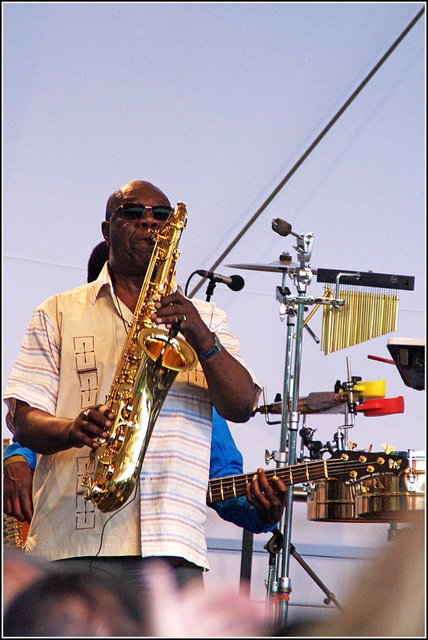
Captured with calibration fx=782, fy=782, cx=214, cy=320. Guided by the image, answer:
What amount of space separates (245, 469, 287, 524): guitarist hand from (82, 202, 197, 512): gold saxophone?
1.24 ft

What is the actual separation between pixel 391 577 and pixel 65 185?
191 inches

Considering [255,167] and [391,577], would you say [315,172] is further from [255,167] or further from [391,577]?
[391,577]

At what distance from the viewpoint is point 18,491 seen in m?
2.43

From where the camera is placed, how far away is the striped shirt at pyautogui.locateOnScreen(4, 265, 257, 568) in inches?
71.2

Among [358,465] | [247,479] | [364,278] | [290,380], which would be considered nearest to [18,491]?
[247,479]

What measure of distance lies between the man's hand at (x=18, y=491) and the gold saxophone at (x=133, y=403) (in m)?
0.53

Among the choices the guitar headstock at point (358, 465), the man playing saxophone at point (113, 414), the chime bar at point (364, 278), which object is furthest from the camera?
the chime bar at point (364, 278)

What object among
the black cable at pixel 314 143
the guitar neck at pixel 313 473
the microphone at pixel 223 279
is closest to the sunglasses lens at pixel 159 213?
the microphone at pixel 223 279

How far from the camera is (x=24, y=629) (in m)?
0.63

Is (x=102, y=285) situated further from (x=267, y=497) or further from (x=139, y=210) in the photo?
(x=267, y=497)

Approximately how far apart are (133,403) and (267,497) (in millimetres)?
468

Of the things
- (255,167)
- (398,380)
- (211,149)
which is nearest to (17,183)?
(211,149)

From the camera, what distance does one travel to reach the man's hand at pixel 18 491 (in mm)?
2334

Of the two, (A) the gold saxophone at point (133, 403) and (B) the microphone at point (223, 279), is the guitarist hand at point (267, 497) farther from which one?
(B) the microphone at point (223, 279)
